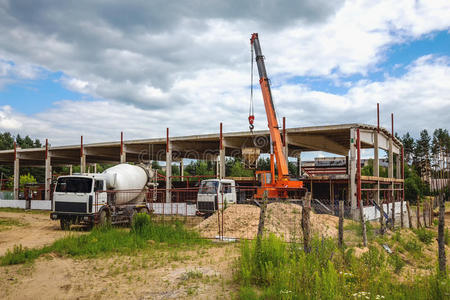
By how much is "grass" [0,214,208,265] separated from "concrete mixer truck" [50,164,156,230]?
295 cm

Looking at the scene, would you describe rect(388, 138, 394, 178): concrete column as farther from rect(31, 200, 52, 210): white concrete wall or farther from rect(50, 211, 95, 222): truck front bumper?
rect(31, 200, 52, 210): white concrete wall

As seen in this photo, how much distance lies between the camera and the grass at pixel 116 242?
38.1 feet

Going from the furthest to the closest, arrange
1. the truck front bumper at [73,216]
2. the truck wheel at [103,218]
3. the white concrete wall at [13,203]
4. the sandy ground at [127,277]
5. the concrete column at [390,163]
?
the white concrete wall at [13,203]
the concrete column at [390,163]
the truck wheel at [103,218]
the truck front bumper at [73,216]
the sandy ground at [127,277]

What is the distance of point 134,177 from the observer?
21.7m

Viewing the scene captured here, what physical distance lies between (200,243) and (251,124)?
1028 cm

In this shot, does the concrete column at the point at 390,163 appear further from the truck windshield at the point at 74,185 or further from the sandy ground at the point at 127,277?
the truck windshield at the point at 74,185

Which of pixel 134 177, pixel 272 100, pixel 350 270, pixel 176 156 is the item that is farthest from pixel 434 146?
pixel 350 270

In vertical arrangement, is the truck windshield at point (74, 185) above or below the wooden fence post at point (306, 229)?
above

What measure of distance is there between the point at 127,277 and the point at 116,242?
401cm

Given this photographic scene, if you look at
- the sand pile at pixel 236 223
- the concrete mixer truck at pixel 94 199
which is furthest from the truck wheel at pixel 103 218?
the sand pile at pixel 236 223

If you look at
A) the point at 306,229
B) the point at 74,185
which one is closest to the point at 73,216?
the point at 74,185

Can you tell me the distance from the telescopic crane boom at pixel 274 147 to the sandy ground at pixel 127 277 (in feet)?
33.8

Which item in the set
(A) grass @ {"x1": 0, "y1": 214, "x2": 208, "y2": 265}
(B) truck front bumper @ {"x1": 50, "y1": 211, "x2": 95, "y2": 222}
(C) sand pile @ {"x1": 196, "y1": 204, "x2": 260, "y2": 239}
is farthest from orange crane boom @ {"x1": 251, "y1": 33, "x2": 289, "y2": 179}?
(B) truck front bumper @ {"x1": 50, "y1": 211, "x2": 95, "y2": 222}

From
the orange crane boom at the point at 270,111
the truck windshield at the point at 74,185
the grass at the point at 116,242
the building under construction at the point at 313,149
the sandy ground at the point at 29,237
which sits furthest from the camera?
the building under construction at the point at 313,149
